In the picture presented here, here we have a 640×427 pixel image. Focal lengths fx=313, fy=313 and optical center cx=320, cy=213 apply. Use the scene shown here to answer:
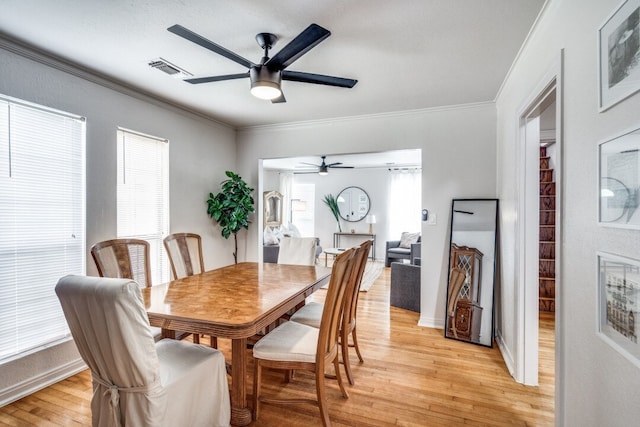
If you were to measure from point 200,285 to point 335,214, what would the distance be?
20.5 ft

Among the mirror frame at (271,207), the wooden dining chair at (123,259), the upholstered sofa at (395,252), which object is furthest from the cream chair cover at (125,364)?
the mirror frame at (271,207)

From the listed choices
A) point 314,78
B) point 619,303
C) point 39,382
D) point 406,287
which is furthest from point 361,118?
point 39,382

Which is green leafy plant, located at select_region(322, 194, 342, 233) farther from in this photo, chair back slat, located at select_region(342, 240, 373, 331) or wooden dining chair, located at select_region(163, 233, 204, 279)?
chair back slat, located at select_region(342, 240, 373, 331)

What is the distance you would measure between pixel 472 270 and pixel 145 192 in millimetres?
3509

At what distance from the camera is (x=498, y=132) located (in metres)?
3.29

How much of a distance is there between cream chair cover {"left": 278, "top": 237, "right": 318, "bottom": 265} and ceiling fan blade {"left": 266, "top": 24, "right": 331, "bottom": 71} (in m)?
1.84

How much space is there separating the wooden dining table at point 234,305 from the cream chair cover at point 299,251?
2.04 feet

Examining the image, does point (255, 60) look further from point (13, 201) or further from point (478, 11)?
point (13, 201)

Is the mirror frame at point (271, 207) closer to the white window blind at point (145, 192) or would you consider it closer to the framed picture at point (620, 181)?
the white window blind at point (145, 192)

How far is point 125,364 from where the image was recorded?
4.39ft

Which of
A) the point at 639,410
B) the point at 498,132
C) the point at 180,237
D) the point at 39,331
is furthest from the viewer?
the point at 498,132

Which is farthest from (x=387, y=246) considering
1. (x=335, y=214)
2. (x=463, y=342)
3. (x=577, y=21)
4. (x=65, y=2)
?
(x=65, y=2)

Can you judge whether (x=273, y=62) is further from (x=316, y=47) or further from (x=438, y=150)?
(x=438, y=150)

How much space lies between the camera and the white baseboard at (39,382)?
216cm
